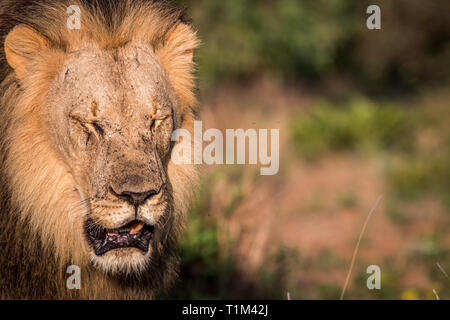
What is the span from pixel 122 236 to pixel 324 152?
7.51 meters

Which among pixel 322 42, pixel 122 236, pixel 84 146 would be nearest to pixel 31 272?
pixel 122 236

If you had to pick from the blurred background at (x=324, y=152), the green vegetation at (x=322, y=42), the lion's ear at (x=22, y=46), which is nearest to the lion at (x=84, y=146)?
the lion's ear at (x=22, y=46)

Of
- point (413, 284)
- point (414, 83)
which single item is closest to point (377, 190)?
point (413, 284)

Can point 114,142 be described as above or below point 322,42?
below

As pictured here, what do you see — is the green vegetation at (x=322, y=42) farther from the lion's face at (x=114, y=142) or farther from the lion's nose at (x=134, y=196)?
the lion's nose at (x=134, y=196)

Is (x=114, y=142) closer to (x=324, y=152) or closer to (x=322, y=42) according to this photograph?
(x=324, y=152)

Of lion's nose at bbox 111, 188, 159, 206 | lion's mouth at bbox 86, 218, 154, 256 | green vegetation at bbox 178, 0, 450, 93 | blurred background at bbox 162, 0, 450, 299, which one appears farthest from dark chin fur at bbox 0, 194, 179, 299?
green vegetation at bbox 178, 0, 450, 93

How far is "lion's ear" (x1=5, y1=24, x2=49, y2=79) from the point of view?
3248mm

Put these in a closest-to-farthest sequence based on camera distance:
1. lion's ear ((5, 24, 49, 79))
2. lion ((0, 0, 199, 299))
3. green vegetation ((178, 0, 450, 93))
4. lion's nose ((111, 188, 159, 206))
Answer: lion's nose ((111, 188, 159, 206)), lion ((0, 0, 199, 299)), lion's ear ((5, 24, 49, 79)), green vegetation ((178, 0, 450, 93))

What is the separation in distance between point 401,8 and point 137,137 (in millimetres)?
12732

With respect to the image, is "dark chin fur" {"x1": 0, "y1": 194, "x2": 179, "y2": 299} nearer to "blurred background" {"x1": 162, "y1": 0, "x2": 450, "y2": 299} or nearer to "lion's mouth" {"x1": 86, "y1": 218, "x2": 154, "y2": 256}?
"lion's mouth" {"x1": 86, "y1": 218, "x2": 154, "y2": 256}

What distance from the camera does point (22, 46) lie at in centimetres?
327

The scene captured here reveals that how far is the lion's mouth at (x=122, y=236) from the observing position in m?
3.14
